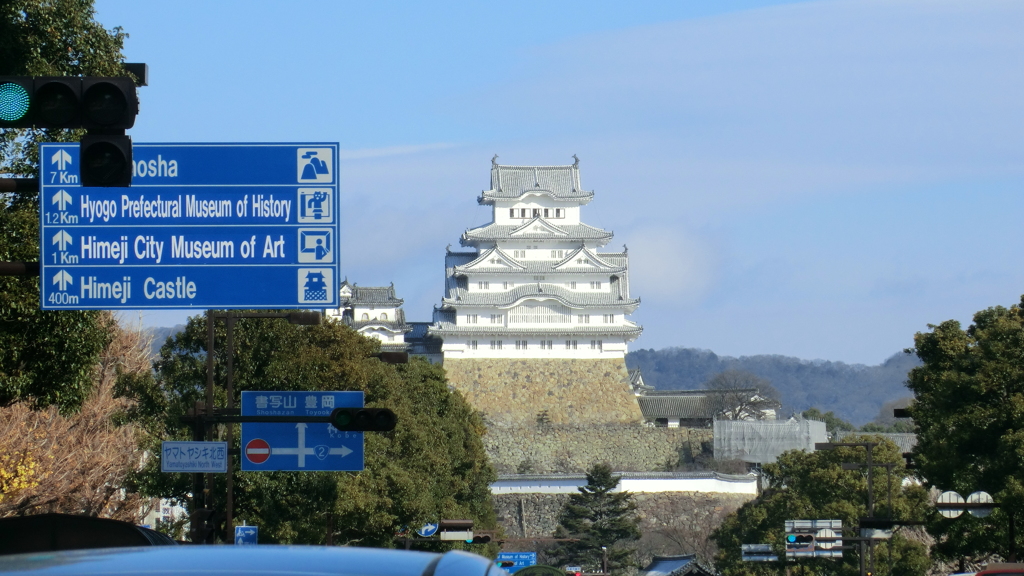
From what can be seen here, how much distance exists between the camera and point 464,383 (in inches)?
2689

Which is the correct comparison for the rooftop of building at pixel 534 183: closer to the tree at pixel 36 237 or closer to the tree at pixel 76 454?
the tree at pixel 76 454

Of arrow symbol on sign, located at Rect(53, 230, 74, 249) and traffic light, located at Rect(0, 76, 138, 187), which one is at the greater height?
→ traffic light, located at Rect(0, 76, 138, 187)

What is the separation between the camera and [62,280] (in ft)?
34.7

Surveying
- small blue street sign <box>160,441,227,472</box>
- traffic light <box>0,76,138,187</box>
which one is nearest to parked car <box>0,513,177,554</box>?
traffic light <box>0,76,138,187</box>

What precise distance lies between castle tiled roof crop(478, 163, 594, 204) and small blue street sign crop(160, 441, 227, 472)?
184ft

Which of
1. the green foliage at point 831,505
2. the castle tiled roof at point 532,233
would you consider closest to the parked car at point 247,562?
the green foliage at point 831,505

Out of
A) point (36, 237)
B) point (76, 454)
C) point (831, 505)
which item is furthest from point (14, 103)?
point (831, 505)

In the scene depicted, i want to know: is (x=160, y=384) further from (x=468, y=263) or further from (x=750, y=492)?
(x=468, y=263)

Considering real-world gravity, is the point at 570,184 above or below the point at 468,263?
above

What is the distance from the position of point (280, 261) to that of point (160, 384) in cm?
1400

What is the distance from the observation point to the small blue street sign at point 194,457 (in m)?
14.8

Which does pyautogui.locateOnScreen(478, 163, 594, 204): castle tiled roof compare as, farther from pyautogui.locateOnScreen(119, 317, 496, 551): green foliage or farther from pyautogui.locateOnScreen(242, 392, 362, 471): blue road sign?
pyautogui.locateOnScreen(242, 392, 362, 471): blue road sign

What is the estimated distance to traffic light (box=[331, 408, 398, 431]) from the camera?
15.4 m

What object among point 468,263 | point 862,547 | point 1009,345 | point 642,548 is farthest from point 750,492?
point 1009,345
